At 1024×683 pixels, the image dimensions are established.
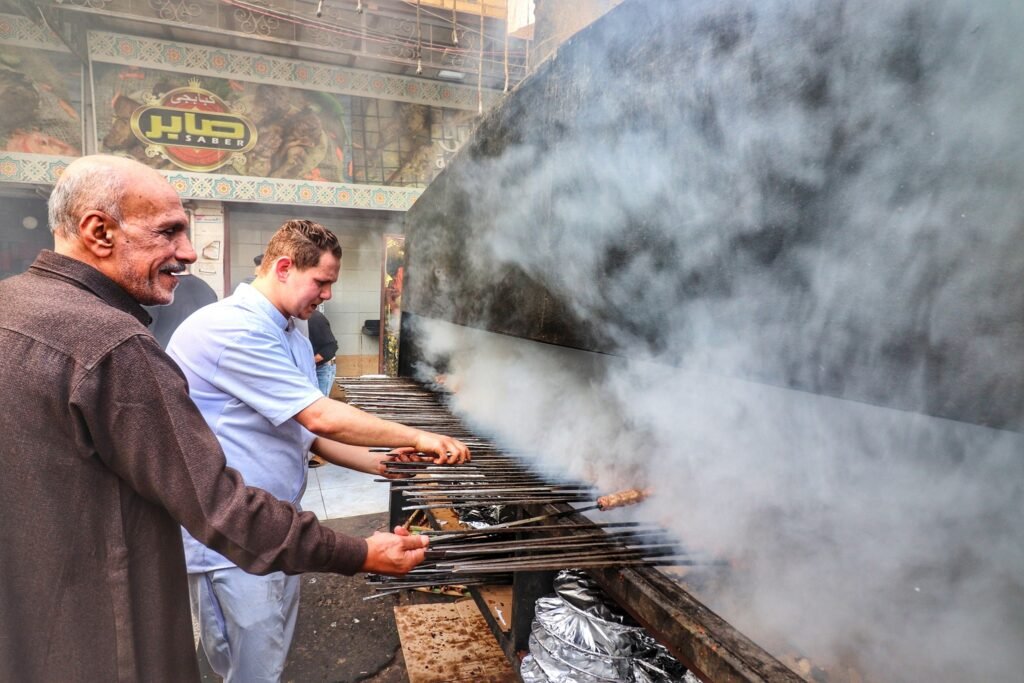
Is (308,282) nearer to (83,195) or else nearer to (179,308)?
(83,195)

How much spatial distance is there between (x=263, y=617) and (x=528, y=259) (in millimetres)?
1988

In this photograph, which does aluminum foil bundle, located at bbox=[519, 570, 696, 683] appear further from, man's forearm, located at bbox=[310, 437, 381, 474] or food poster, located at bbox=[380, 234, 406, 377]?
food poster, located at bbox=[380, 234, 406, 377]

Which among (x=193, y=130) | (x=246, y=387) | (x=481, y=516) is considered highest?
(x=193, y=130)

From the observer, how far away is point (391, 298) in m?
9.65

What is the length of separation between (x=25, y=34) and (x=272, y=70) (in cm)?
324

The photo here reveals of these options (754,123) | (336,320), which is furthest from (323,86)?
(754,123)

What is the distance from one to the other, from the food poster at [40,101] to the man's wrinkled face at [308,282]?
815cm

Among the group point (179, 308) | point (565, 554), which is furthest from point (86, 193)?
point (179, 308)

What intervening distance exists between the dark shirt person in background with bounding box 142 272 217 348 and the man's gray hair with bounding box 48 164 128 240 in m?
3.59

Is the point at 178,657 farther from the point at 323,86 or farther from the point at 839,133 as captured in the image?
the point at 323,86

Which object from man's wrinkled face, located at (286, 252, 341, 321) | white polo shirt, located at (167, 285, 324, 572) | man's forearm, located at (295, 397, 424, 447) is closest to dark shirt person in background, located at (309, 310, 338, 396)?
man's wrinkled face, located at (286, 252, 341, 321)

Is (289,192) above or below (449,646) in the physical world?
above

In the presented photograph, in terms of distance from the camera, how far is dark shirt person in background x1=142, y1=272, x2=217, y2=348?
15.5 ft

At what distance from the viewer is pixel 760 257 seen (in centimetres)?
129
